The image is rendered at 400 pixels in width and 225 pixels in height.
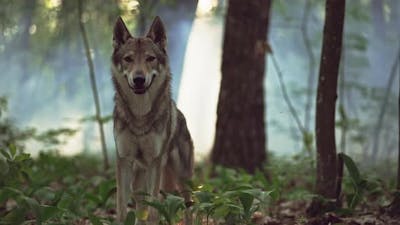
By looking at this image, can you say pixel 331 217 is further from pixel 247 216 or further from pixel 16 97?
pixel 16 97

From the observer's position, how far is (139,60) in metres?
5.03

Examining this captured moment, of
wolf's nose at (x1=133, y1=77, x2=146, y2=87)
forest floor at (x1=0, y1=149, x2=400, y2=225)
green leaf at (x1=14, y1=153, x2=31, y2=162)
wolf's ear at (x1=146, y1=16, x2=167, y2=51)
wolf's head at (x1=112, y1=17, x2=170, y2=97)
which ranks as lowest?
forest floor at (x1=0, y1=149, x2=400, y2=225)

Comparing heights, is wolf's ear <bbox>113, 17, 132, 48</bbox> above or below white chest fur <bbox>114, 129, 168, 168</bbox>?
above

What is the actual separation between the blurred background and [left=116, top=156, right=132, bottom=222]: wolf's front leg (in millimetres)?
6972

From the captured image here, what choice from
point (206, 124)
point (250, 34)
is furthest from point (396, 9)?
point (250, 34)

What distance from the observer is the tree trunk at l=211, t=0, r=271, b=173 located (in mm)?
9531

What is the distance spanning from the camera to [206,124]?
131ft

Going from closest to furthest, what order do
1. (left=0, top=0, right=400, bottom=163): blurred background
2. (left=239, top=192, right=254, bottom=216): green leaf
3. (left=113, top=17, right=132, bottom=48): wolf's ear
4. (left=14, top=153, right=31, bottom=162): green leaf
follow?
1. (left=239, top=192, right=254, bottom=216): green leaf
2. (left=14, top=153, right=31, bottom=162): green leaf
3. (left=113, top=17, right=132, bottom=48): wolf's ear
4. (left=0, top=0, right=400, bottom=163): blurred background

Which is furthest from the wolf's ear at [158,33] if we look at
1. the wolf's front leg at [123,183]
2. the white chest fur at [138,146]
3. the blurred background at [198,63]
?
the blurred background at [198,63]

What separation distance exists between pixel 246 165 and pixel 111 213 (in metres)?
3.54

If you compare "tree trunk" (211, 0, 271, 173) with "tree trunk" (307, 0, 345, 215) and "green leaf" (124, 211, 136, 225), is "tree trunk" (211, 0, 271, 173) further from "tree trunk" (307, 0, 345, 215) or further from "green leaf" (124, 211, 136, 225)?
"green leaf" (124, 211, 136, 225)

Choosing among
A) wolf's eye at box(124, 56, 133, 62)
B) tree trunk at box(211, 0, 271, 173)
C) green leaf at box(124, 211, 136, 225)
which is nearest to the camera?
green leaf at box(124, 211, 136, 225)

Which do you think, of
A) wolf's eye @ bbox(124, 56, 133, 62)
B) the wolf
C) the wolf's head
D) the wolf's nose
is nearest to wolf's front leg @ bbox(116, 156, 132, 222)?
the wolf

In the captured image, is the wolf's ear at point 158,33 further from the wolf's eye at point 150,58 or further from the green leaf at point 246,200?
the green leaf at point 246,200
